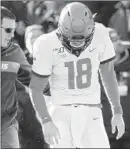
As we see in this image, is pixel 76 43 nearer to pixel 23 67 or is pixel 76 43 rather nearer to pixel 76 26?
pixel 76 26

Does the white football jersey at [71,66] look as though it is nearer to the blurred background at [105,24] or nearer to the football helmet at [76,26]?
the football helmet at [76,26]

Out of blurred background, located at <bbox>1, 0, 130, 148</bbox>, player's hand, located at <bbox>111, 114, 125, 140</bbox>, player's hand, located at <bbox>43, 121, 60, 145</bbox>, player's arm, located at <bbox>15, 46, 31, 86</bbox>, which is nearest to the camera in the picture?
player's hand, located at <bbox>43, 121, 60, 145</bbox>

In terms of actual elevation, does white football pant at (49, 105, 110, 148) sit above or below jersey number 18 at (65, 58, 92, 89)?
below

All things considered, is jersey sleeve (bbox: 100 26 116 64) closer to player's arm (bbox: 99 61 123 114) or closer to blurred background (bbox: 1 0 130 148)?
player's arm (bbox: 99 61 123 114)

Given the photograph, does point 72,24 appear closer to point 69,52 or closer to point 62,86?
point 69,52

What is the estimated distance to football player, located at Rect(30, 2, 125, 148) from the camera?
183 centimetres

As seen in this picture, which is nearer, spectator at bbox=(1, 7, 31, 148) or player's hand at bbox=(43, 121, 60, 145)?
player's hand at bbox=(43, 121, 60, 145)

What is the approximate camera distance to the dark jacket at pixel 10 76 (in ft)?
6.40

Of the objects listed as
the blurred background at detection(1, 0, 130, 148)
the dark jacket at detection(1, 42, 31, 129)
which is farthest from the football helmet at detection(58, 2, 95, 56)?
the blurred background at detection(1, 0, 130, 148)

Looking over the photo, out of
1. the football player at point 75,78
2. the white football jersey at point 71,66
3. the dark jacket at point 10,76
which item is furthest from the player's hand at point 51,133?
the dark jacket at point 10,76

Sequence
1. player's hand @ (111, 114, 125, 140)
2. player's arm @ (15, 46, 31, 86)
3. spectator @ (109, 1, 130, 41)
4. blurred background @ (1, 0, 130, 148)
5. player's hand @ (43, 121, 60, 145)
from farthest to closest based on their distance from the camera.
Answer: spectator @ (109, 1, 130, 41)
blurred background @ (1, 0, 130, 148)
player's arm @ (15, 46, 31, 86)
player's hand @ (111, 114, 125, 140)
player's hand @ (43, 121, 60, 145)

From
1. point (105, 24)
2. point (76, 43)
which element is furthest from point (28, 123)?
point (76, 43)

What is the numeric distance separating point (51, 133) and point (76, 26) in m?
0.44

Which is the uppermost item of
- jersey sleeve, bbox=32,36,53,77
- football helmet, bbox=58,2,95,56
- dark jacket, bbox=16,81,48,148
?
football helmet, bbox=58,2,95,56
